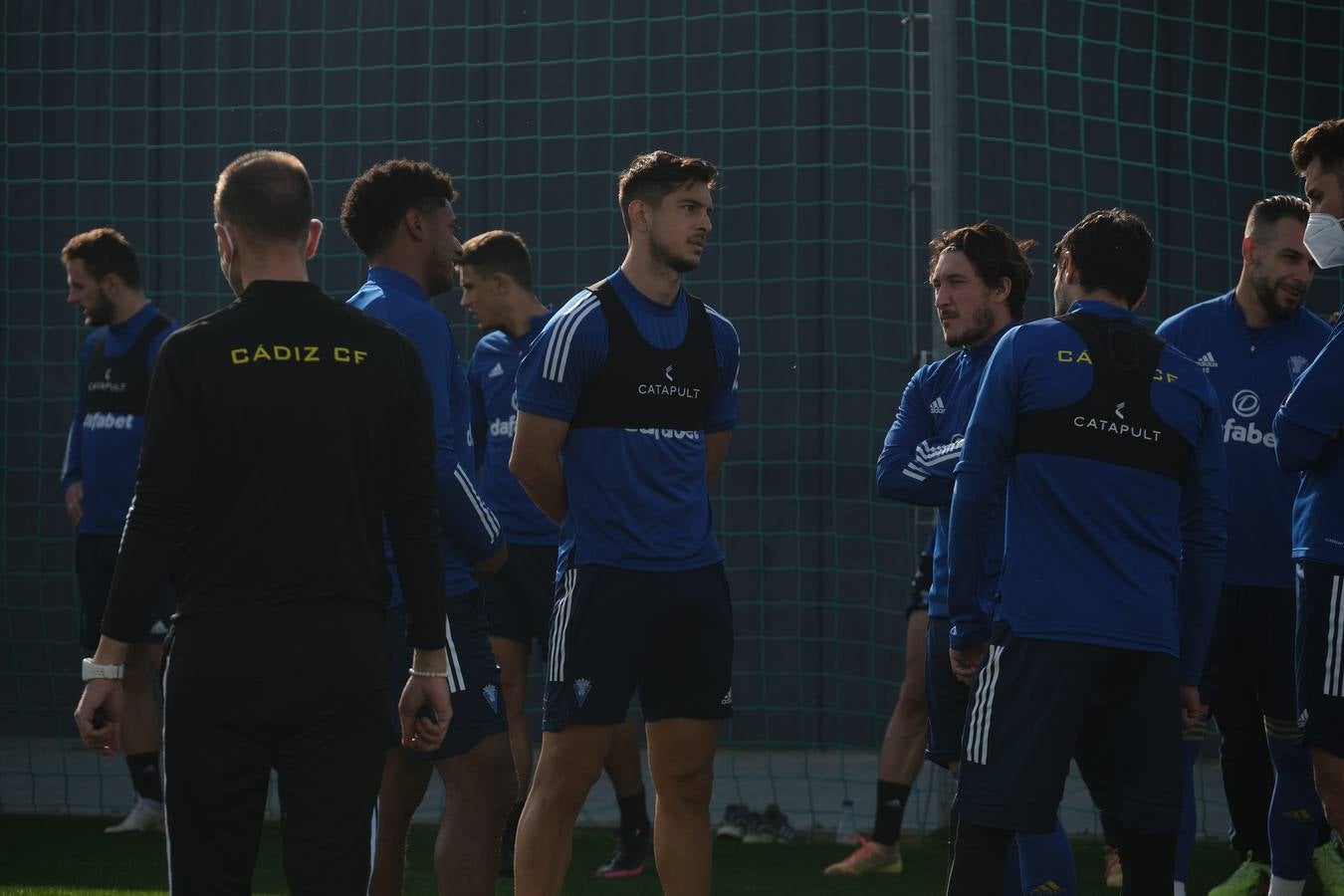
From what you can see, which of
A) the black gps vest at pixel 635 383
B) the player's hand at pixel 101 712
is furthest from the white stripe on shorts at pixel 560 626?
the player's hand at pixel 101 712

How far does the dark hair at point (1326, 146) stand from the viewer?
4645 millimetres

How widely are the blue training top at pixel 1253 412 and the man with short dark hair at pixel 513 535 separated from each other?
2256 mm

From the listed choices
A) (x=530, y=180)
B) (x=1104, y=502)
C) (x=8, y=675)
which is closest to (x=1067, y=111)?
(x=530, y=180)

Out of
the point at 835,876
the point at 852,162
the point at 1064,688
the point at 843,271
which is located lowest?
the point at 835,876

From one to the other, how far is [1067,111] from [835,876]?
418 centimetres

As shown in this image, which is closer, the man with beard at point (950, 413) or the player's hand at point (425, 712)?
the player's hand at point (425, 712)

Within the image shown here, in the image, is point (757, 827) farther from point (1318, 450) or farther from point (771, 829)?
point (1318, 450)

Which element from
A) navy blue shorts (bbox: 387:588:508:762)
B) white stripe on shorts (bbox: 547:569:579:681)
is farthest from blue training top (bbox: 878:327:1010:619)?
navy blue shorts (bbox: 387:588:508:762)

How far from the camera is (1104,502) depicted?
12.9ft

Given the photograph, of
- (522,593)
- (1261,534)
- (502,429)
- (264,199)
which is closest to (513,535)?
(522,593)

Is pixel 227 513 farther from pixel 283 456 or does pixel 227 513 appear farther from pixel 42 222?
pixel 42 222

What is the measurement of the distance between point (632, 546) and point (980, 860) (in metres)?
1.21

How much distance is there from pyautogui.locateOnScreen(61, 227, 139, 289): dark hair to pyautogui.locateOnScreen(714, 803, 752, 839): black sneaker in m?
3.32

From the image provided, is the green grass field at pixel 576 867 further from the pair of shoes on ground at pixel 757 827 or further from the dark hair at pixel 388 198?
the dark hair at pixel 388 198
